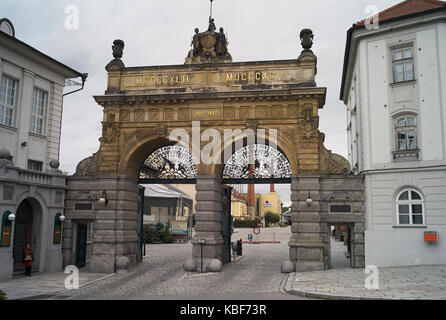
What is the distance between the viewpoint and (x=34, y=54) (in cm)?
2127

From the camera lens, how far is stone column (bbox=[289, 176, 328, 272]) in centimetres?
1836

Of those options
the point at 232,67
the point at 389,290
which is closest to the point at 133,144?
the point at 232,67

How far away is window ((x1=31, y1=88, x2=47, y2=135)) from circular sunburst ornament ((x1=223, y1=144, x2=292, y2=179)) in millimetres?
9886

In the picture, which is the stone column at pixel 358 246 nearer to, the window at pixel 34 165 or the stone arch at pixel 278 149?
the stone arch at pixel 278 149

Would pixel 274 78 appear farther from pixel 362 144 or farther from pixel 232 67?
pixel 362 144

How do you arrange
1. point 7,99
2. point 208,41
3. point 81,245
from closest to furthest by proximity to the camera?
1. point 7,99
2. point 81,245
3. point 208,41

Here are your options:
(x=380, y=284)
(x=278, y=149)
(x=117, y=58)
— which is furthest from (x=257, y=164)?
(x=380, y=284)

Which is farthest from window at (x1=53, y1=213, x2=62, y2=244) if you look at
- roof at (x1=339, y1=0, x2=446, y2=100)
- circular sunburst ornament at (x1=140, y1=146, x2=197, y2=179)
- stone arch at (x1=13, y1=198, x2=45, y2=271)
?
roof at (x1=339, y1=0, x2=446, y2=100)

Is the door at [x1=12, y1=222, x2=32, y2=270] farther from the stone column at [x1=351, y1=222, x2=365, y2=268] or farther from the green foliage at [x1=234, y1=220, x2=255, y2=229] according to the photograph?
the green foliage at [x1=234, y1=220, x2=255, y2=229]

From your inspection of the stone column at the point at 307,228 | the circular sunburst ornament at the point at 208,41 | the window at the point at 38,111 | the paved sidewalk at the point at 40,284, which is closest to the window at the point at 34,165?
the window at the point at 38,111

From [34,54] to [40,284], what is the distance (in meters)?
11.4

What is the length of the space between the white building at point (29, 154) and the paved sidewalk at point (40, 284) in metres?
0.85

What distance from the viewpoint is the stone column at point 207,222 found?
19250mm

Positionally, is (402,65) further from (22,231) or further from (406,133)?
(22,231)
